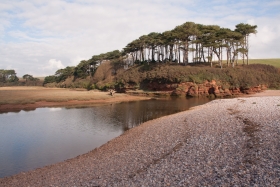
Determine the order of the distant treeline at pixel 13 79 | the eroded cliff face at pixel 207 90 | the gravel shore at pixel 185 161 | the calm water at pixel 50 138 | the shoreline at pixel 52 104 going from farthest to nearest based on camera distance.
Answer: the distant treeline at pixel 13 79
the eroded cliff face at pixel 207 90
the shoreline at pixel 52 104
the calm water at pixel 50 138
the gravel shore at pixel 185 161

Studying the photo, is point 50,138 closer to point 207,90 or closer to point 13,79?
point 207,90

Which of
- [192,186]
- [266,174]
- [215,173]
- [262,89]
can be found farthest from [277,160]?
[262,89]

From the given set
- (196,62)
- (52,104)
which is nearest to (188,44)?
(196,62)

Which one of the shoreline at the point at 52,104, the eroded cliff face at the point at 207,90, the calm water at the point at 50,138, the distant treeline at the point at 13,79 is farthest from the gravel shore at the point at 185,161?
the distant treeline at the point at 13,79

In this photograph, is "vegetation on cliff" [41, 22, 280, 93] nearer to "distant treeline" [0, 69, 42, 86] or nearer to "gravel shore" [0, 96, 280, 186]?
"gravel shore" [0, 96, 280, 186]

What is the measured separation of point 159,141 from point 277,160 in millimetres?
7534

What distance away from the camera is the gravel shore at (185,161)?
8875mm

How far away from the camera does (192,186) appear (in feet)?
27.0

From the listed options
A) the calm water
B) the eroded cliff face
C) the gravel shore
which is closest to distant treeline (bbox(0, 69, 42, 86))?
the eroded cliff face

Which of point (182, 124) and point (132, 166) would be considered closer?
point (132, 166)

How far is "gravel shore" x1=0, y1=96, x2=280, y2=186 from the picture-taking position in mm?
8875

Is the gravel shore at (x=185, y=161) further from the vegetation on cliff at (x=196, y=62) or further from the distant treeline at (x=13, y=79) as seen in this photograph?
the distant treeline at (x=13, y=79)

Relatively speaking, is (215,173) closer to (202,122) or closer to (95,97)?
(202,122)

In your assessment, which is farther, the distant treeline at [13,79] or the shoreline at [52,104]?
the distant treeline at [13,79]
